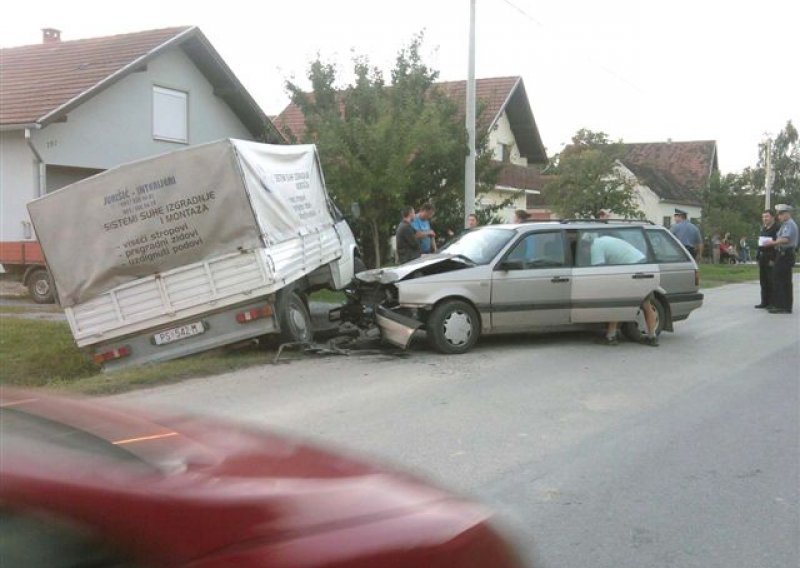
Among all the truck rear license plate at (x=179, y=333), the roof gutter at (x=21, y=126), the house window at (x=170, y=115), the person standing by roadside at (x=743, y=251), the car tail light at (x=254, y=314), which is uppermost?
the house window at (x=170, y=115)

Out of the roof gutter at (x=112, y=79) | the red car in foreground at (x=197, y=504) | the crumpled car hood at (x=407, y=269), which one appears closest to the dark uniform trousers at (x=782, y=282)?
the crumpled car hood at (x=407, y=269)

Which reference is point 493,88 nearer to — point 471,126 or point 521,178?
point 521,178

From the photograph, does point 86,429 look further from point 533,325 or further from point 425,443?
point 533,325

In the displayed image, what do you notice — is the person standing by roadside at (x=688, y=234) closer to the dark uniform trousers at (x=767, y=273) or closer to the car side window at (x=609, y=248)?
the dark uniform trousers at (x=767, y=273)

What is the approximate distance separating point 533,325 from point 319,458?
325 inches

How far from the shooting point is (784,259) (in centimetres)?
1424

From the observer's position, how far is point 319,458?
2.26 m

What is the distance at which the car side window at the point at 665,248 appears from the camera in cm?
1105

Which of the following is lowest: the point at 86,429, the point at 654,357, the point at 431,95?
the point at 654,357

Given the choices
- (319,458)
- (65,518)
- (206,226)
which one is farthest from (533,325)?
(65,518)

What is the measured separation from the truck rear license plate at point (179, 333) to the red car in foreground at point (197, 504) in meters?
7.02

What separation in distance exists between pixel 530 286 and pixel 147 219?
4.67 meters

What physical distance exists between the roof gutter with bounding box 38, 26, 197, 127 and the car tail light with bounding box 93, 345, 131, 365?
366 inches

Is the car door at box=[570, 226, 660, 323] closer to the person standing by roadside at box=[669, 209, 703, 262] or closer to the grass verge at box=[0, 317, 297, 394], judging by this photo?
the grass verge at box=[0, 317, 297, 394]
